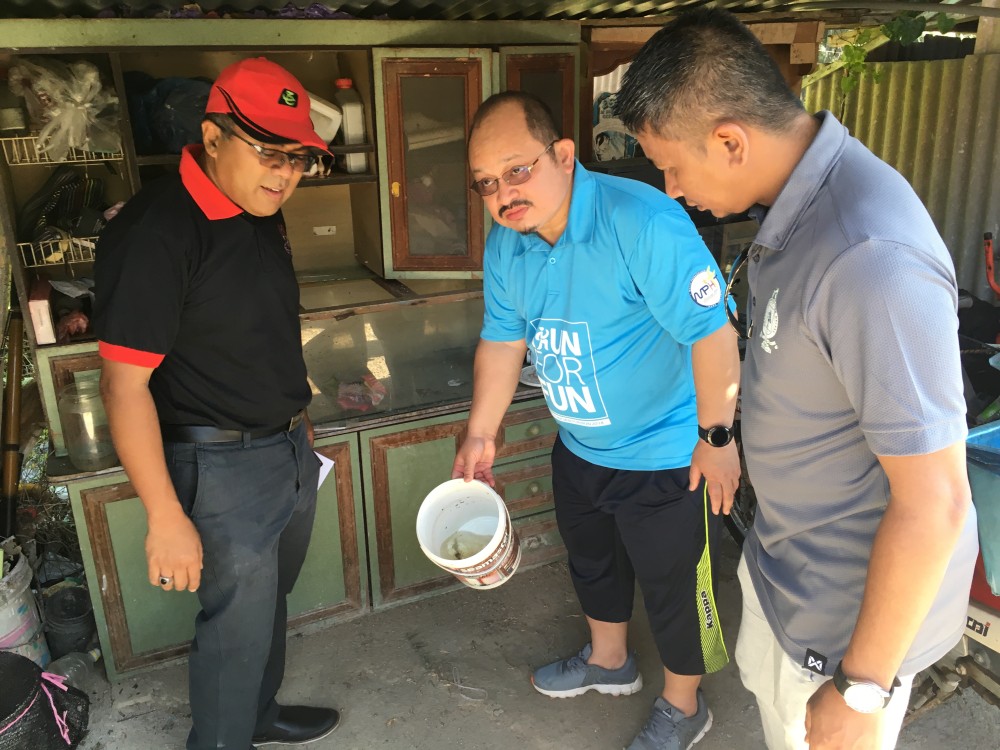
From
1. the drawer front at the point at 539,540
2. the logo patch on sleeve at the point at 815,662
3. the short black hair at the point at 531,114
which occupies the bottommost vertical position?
the drawer front at the point at 539,540

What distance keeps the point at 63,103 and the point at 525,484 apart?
216 cm

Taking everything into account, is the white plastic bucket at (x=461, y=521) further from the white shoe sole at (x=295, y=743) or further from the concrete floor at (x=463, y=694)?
the white shoe sole at (x=295, y=743)

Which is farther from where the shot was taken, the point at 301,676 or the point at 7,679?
the point at 301,676

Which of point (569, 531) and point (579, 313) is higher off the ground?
point (579, 313)

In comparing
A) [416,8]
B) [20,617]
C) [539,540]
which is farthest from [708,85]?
[20,617]

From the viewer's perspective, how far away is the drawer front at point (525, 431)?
10.6 feet

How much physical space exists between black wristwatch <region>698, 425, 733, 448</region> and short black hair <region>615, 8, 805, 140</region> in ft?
2.87

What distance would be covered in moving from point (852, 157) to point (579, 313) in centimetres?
91

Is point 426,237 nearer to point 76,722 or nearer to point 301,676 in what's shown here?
point 301,676

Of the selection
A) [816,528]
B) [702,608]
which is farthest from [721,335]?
[702,608]

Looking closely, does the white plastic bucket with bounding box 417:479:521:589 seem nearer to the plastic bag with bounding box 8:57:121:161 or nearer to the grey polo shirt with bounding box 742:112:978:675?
the grey polo shirt with bounding box 742:112:978:675

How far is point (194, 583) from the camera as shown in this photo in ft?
6.69

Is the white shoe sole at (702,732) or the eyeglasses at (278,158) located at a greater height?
the eyeglasses at (278,158)

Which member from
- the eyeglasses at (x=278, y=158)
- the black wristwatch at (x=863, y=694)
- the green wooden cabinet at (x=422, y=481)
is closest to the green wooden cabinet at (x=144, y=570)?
the green wooden cabinet at (x=422, y=481)
